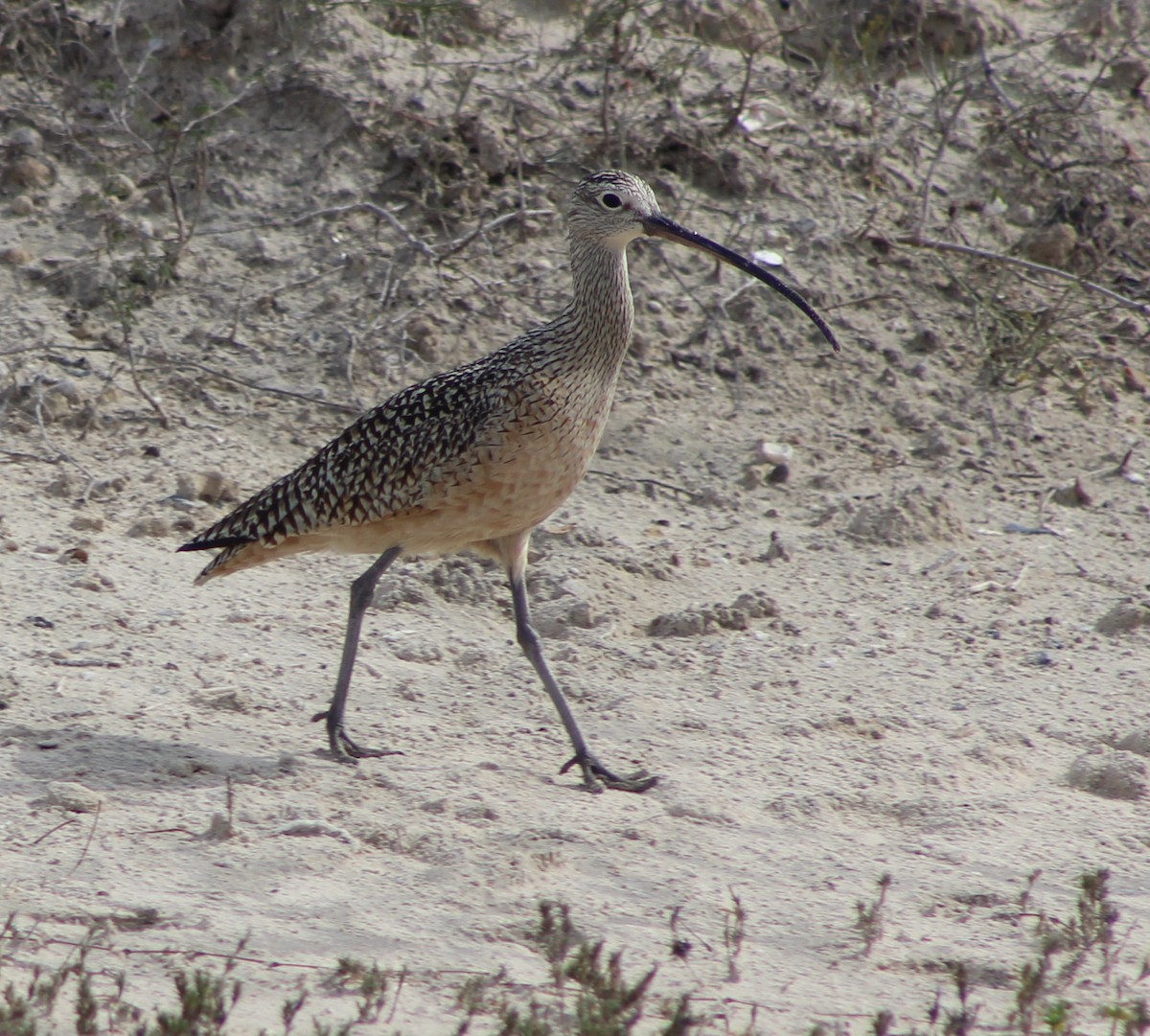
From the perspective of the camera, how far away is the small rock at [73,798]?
4.90 metres

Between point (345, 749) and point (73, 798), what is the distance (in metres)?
0.96

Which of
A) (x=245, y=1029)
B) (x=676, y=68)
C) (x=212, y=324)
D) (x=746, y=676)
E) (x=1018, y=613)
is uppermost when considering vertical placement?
(x=676, y=68)

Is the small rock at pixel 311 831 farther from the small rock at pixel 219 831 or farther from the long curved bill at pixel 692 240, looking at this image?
the long curved bill at pixel 692 240

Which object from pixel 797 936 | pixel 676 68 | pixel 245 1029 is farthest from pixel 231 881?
pixel 676 68

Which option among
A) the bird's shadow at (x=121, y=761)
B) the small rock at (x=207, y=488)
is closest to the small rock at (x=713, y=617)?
the bird's shadow at (x=121, y=761)

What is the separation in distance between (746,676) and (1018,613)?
149 centimetres

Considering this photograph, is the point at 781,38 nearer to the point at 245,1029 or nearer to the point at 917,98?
the point at 917,98

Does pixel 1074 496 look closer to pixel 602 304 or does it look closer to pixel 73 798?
pixel 602 304

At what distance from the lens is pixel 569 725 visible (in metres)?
5.61

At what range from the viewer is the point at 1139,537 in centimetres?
800

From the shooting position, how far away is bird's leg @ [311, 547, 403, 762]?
556 centimetres

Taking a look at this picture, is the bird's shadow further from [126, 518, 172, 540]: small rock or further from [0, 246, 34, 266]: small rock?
[0, 246, 34, 266]: small rock

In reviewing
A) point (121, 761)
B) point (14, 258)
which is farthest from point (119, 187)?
point (121, 761)

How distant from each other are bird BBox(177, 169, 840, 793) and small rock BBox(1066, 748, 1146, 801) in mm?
1503
